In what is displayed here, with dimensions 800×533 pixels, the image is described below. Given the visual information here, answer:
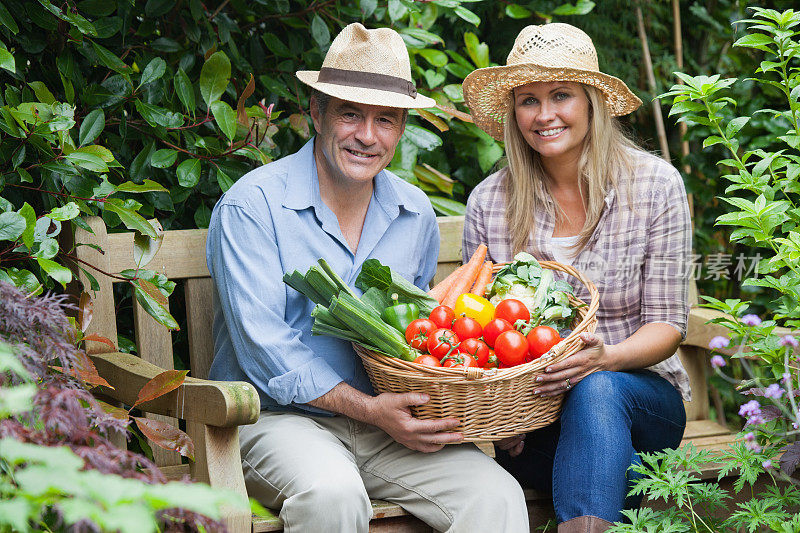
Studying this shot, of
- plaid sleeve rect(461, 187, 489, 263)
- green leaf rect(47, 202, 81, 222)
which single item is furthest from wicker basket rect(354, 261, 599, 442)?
green leaf rect(47, 202, 81, 222)

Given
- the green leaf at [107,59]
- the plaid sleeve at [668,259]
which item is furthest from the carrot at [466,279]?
the green leaf at [107,59]

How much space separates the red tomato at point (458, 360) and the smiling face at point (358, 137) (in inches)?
25.8

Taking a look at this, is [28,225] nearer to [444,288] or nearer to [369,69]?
[369,69]

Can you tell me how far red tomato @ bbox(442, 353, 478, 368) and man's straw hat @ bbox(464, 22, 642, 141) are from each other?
0.98 meters

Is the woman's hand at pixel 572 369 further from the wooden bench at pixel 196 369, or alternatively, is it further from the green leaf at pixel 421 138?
the green leaf at pixel 421 138

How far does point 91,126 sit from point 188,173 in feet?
1.06

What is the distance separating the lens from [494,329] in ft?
7.04

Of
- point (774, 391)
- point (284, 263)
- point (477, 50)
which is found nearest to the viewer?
point (774, 391)

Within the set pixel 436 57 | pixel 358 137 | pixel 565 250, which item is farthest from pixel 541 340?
pixel 436 57

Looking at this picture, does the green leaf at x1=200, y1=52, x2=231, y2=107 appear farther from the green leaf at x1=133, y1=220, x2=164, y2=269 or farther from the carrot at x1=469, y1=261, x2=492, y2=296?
the carrot at x1=469, y1=261, x2=492, y2=296

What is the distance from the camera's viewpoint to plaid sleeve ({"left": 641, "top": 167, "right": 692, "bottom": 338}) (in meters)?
2.56

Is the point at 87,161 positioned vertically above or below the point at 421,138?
above

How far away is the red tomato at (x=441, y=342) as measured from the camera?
2098 mm

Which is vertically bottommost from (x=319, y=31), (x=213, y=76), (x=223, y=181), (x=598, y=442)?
(x=598, y=442)
